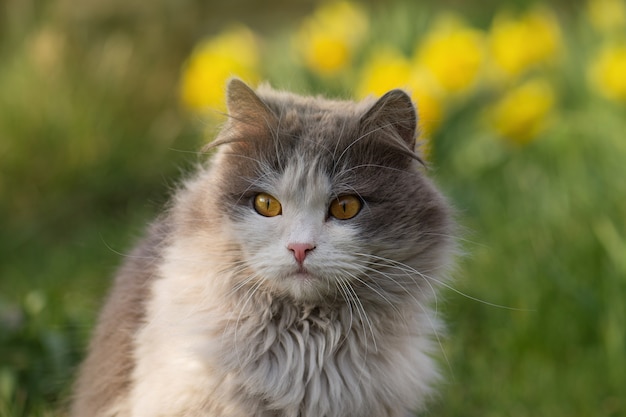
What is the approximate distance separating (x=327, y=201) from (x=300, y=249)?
17 centimetres

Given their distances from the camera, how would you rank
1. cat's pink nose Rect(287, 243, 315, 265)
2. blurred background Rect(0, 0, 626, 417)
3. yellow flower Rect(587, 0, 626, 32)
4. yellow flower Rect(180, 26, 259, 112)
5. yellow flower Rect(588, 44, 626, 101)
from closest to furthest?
cat's pink nose Rect(287, 243, 315, 265) → blurred background Rect(0, 0, 626, 417) → yellow flower Rect(588, 44, 626, 101) → yellow flower Rect(180, 26, 259, 112) → yellow flower Rect(587, 0, 626, 32)

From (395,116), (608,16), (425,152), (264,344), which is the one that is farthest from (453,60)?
(264,344)

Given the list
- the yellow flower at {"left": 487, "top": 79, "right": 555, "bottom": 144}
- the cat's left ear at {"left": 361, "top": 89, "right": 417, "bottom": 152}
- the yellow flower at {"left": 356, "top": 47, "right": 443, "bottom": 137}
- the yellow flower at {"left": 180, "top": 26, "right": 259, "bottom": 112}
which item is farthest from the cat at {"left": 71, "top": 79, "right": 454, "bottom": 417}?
the yellow flower at {"left": 180, "top": 26, "right": 259, "bottom": 112}

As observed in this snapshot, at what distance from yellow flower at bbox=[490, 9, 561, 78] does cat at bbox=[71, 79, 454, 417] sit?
2.83 meters

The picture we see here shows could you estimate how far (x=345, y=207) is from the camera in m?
2.01

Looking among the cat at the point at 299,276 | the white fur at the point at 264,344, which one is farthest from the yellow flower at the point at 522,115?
the white fur at the point at 264,344

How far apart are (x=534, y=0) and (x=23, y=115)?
13.5 feet

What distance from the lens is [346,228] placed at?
196 centimetres

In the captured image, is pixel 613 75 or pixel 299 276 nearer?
pixel 299 276

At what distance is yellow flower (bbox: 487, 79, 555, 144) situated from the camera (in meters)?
4.29

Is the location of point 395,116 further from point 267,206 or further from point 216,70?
point 216,70

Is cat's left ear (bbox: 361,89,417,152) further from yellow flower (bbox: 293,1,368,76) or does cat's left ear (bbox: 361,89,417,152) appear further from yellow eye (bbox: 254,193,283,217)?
yellow flower (bbox: 293,1,368,76)

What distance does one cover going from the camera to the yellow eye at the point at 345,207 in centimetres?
201

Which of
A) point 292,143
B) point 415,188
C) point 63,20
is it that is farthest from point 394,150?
point 63,20
